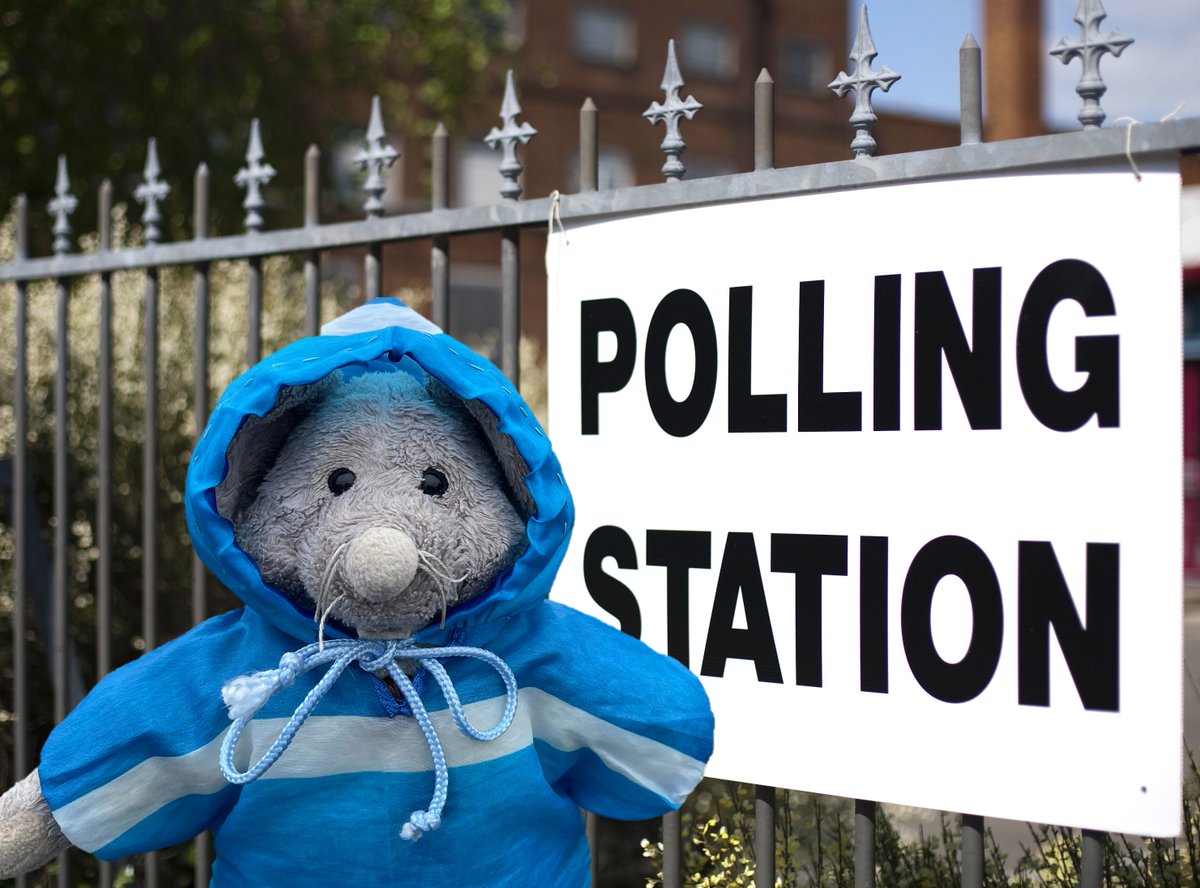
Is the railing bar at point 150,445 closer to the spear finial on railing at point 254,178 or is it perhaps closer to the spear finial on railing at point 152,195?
the spear finial on railing at point 152,195

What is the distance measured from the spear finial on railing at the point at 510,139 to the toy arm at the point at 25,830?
1.41m

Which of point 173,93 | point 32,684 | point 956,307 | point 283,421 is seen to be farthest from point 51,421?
point 173,93

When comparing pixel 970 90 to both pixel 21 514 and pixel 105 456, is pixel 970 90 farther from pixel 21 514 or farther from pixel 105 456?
pixel 21 514

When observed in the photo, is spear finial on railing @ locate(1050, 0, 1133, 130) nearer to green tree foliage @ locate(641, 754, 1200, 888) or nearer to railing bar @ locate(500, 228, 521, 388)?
railing bar @ locate(500, 228, 521, 388)

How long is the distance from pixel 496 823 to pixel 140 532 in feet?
9.90

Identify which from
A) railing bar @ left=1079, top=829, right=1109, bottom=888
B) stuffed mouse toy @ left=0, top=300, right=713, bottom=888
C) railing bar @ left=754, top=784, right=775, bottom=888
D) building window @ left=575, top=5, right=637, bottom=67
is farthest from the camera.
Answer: building window @ left=575, top=5, right=637, bottom=67

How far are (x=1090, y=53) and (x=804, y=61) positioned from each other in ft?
85.8

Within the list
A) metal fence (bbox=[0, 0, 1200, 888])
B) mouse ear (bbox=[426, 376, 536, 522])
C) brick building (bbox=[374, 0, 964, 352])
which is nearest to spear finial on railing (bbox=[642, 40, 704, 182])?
metal fence (bbox=[0, 0, 1200, 888])

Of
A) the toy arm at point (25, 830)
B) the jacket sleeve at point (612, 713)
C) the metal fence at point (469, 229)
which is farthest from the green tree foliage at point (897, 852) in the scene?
the toy arm at point (25, 830)

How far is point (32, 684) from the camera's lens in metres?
4.02

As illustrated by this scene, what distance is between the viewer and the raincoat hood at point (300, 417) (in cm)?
172

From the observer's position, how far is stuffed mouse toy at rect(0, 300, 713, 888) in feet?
5.62

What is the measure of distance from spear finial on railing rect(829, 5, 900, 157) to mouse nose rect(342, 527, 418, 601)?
111 cm

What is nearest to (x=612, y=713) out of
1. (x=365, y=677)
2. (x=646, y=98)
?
(x=365, y=677)
